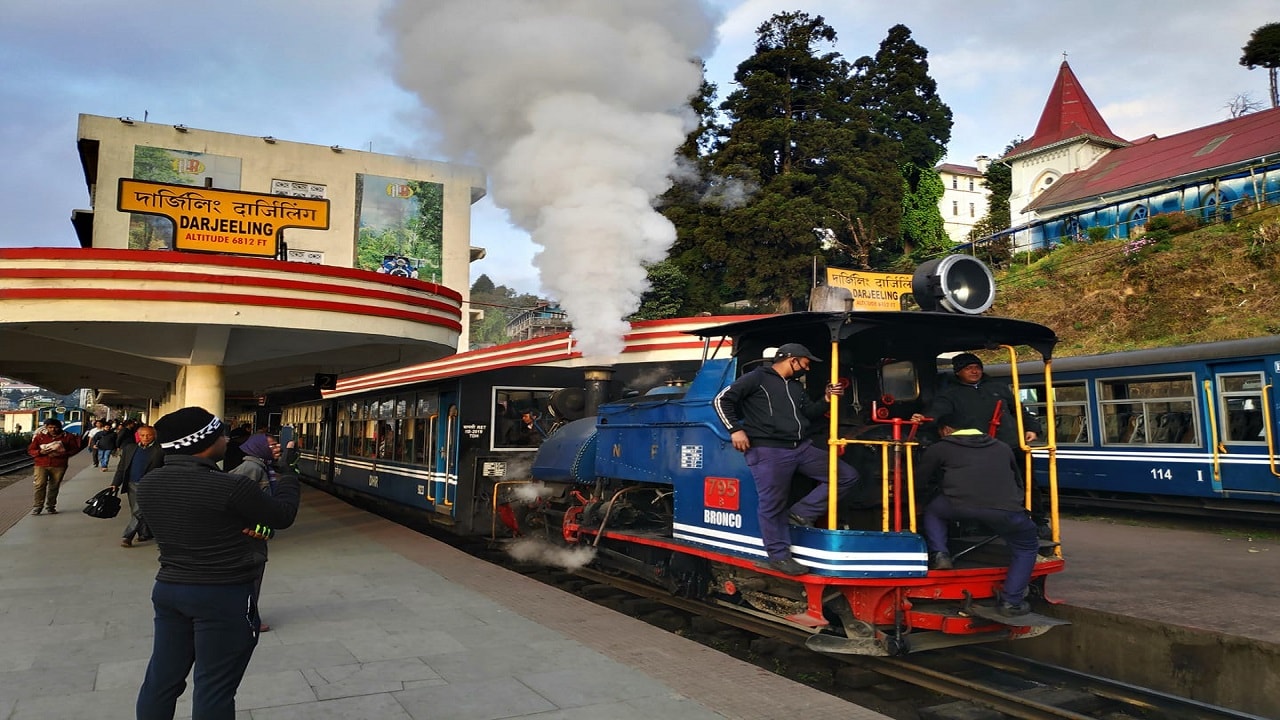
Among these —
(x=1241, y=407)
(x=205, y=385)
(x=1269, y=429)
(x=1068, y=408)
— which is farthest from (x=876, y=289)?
(x=205, y=385)

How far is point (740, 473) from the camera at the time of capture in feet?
19.1

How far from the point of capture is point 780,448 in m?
5.46

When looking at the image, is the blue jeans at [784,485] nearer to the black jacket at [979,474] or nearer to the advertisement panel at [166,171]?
the black jacket at [979,474]

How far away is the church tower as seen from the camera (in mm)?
43094

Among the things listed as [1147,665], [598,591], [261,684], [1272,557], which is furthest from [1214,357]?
[261,684]

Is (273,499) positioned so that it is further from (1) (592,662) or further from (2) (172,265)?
(2) (172,265)

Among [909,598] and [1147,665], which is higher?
[909,598]

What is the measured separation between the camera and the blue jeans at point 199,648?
3.07m

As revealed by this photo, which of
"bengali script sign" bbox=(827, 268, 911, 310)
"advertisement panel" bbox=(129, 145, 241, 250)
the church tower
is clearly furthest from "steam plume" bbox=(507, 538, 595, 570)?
the church tower

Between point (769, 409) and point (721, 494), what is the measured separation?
0.93 meters

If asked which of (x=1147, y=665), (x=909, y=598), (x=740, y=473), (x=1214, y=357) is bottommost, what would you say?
(x=1147, y=665)

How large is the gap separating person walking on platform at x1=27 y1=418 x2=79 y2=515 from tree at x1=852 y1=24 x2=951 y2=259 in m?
36.8

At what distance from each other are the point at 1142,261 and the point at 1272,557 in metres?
17.5

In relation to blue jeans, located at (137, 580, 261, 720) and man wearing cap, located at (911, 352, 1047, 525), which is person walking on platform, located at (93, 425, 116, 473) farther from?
man wearing cap, located at (911, 352, 1047, 525)
